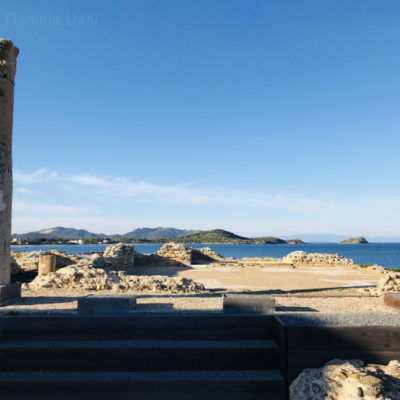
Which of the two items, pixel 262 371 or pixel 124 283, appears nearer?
pixel 262 371

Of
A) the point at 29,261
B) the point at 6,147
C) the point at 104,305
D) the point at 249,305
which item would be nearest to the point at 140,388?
the point at 104,305

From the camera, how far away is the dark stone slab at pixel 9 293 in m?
8.02

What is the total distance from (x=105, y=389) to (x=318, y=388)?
2.44 m

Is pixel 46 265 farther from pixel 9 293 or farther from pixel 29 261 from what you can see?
pixel 9 293

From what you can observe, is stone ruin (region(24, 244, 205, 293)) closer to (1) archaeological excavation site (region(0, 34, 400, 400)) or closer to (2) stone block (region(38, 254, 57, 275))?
(2) stone block (region(38, 254, 57, 275))

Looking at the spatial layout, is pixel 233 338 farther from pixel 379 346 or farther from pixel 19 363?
pixel 19 363

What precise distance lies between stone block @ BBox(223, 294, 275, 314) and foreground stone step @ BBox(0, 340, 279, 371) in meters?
0.80

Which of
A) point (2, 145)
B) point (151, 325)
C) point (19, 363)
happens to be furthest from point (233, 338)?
point (2, 145)

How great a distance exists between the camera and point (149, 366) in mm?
4348

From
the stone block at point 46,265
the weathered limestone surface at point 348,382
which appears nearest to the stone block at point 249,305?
the weathered limestone surface at point 348,382

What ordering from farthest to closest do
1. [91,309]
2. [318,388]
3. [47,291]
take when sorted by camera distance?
1. [47,291]
2. [91,309]
3. [318,388]

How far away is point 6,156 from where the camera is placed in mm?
8727

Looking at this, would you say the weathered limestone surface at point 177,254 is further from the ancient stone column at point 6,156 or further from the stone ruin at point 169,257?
the ancient stone column at point 6,156

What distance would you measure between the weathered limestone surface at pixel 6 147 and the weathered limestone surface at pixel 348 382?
24.9 ft
